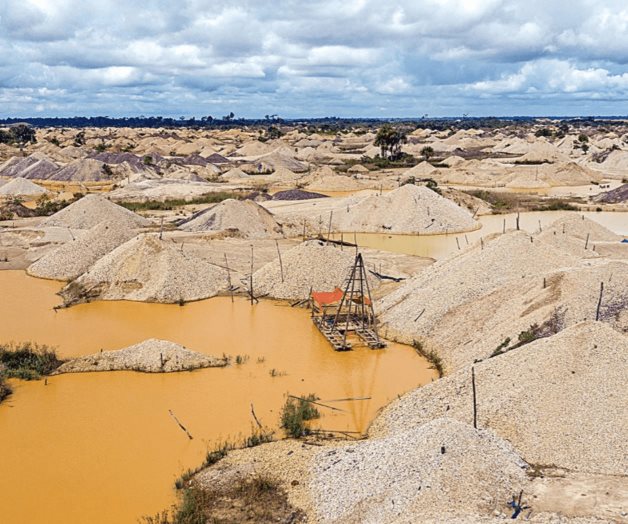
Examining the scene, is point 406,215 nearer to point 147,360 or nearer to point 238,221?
point 238,221

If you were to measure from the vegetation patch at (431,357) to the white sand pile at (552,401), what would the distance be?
193 centimetres

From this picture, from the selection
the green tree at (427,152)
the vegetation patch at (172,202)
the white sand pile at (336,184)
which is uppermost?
the green tree at (427,152)

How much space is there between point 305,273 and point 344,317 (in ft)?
8.95

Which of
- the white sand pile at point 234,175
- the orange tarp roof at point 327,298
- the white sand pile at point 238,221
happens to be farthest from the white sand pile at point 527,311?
the white sand pile at point 234,175

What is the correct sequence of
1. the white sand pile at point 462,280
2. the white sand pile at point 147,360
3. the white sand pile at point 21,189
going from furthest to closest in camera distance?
the white sand pile at point 21,189, the white sand pile at point 462,280, the white sand pile at point 147,360

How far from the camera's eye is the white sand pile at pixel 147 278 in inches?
747

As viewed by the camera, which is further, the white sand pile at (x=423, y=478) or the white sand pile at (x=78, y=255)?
the white sand pile at (x=78, y=255)

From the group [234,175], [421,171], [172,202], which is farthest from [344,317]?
[234,175]

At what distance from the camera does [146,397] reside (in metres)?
12.2

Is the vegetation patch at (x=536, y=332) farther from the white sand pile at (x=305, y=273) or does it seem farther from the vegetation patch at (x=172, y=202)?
the vegetation patch at (x=172, y=202)

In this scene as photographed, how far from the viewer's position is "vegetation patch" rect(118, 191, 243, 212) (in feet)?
121

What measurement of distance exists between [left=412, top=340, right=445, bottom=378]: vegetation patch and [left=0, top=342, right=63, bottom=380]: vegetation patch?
26.6 feet

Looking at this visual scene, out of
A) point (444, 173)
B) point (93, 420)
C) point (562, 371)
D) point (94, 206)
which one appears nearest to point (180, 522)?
point (93, 420)

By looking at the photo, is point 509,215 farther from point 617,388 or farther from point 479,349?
point 617,388
